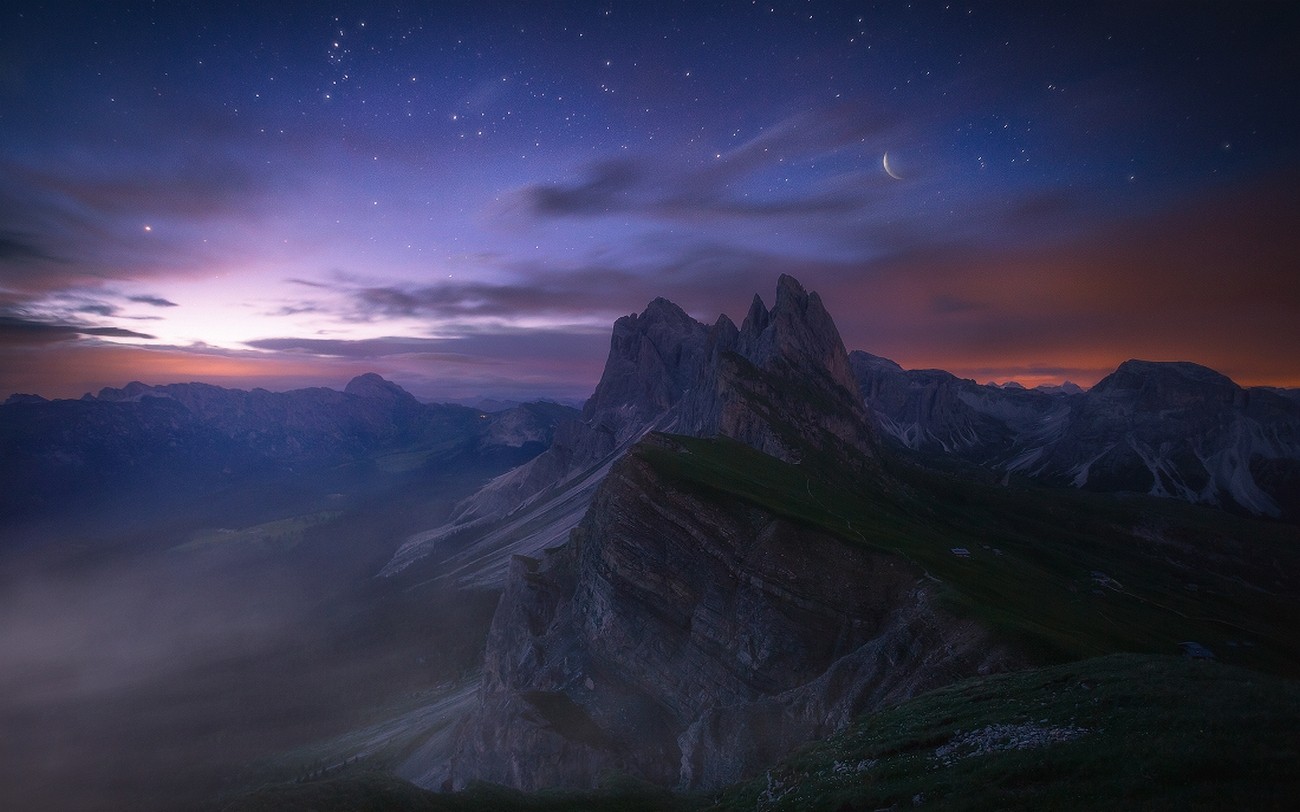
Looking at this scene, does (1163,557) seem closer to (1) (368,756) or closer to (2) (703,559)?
(2) (703,559)

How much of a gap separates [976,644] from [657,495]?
121ft

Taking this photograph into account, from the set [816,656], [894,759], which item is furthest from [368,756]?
[894,759]

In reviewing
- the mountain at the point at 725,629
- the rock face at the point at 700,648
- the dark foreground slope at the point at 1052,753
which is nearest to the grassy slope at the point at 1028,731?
the dark foreground slope at the point at 1052,753

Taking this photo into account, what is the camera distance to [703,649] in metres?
60.5

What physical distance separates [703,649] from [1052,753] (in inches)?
1714

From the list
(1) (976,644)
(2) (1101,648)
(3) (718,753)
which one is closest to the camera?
(1) (976,644)

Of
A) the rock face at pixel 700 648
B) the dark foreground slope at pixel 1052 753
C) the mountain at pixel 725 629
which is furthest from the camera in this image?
the rock face at pixel 700 648

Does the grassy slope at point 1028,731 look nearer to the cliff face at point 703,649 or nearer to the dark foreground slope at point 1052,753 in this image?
the dark foreground slope at point 1052,753

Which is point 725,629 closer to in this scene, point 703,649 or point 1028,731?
point 703,649

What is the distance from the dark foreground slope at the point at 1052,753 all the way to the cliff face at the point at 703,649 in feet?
34.3

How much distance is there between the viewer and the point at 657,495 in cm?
6806

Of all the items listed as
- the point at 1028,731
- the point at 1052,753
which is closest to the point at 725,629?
the point at 1028,731

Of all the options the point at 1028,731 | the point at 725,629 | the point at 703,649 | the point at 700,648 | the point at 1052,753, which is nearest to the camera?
the point at 1052,753

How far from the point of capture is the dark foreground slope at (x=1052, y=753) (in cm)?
1639
